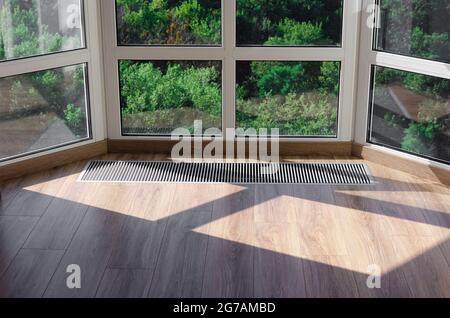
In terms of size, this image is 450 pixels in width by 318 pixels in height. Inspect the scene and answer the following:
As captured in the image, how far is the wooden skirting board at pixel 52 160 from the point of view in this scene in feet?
13.8

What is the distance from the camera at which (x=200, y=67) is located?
446 cm

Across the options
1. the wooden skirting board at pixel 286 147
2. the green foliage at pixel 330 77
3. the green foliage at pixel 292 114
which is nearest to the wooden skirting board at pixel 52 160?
the wooden skirting board at pixel 286 147

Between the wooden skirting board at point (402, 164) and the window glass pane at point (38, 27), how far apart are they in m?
1.81

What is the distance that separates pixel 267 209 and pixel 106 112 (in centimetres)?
136

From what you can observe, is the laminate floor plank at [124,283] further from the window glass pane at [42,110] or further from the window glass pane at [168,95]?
the window glass pane at [168,95]

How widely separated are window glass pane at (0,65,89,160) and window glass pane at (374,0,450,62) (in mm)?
1795

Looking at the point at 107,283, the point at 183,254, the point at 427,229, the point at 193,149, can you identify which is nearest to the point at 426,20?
the point at 427,229

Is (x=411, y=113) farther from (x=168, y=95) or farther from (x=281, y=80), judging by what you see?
(x=168, y=95)

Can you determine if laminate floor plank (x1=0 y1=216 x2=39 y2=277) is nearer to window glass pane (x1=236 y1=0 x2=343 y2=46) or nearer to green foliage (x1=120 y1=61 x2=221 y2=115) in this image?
green foliage (x1=120 y1=61 x2=221 y2=115)

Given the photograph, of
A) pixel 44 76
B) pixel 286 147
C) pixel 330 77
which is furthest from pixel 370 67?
pixel 44 76

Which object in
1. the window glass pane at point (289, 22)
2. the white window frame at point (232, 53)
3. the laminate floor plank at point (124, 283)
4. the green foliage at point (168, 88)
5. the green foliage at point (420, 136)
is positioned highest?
the window glass pane at point (289, 22)

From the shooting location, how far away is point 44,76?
4.25m

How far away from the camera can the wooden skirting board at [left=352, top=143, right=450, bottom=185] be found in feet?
13.6

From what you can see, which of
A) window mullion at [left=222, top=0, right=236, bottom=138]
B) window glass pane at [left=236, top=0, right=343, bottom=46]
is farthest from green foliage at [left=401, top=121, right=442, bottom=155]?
window mullion at [left=222, top=0, right=236, bottom=138]
